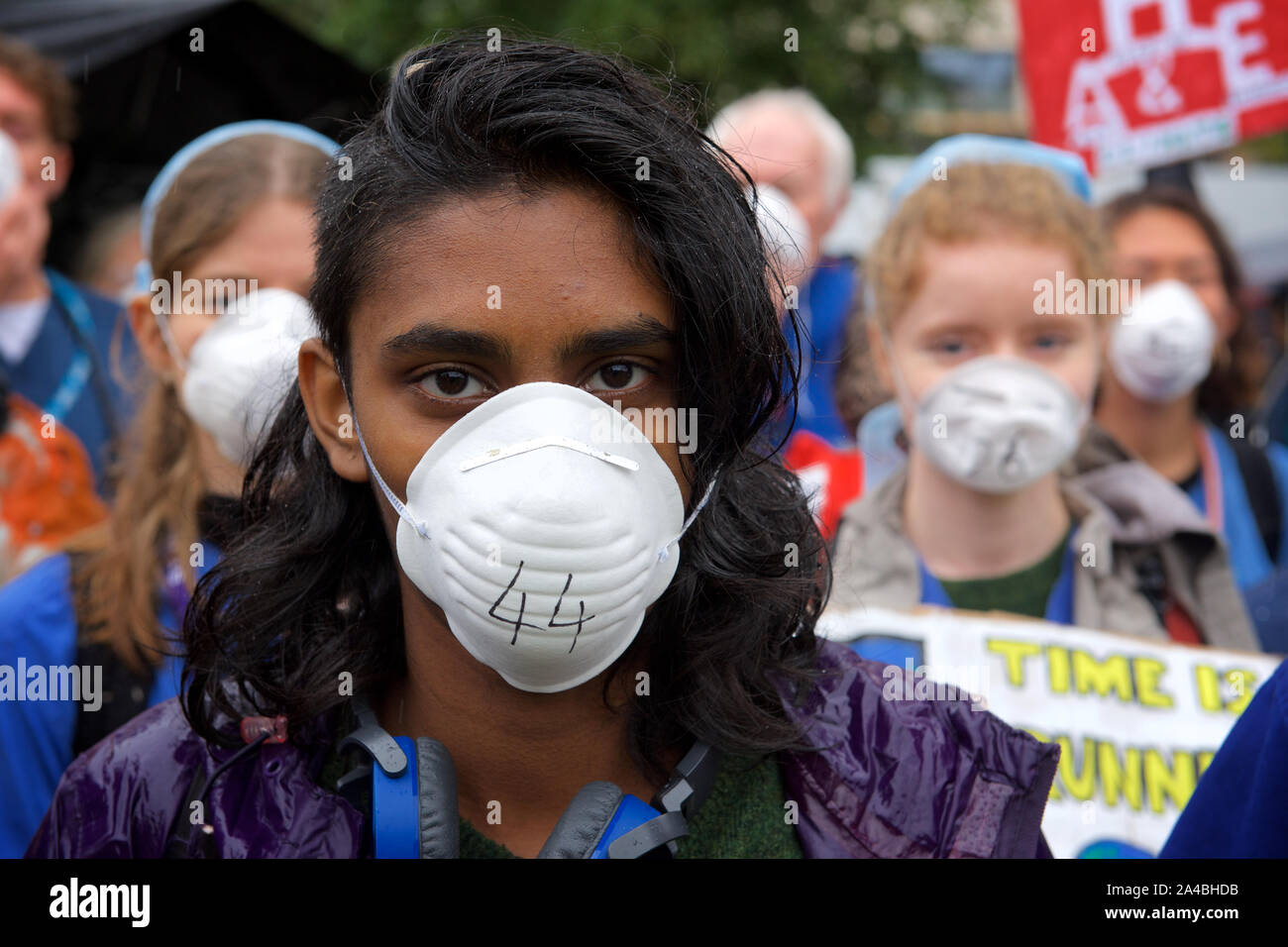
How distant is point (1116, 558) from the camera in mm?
3533

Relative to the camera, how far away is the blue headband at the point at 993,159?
3.82 meters

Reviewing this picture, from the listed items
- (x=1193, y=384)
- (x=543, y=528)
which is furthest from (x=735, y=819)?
(x=1193, y=384)

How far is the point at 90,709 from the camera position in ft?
9.13

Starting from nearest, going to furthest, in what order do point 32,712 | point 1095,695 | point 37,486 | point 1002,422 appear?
point 32,712
point 1095,695
point 1002,422
point 37,486

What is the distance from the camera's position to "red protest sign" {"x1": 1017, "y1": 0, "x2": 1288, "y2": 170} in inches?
195

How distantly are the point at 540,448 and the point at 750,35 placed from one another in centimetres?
1133

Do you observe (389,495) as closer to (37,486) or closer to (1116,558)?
(1116,558)

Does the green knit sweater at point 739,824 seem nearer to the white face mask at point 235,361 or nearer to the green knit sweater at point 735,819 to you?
the green knit sweater at point 735,819

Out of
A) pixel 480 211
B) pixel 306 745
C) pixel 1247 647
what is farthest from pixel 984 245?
pixel 306 745

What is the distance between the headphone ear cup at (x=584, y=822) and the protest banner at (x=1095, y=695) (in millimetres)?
1215

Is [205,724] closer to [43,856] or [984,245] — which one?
[43,856]

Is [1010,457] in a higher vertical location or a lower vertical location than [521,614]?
higher

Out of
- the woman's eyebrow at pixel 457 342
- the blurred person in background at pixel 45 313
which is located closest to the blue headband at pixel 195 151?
the blurred person in background at pixel 45 313

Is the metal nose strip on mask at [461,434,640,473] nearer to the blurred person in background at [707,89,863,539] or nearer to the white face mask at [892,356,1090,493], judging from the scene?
the white face mask at [892,356,1090,493]
